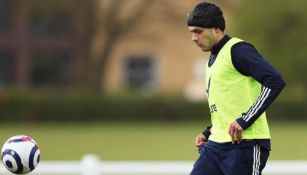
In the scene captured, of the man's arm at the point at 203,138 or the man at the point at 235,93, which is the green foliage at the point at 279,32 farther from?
the man at the point at 235,93

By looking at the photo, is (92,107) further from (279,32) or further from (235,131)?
(235,131)

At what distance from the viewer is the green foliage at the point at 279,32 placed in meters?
34.5

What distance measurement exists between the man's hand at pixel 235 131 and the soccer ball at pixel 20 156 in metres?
1.91

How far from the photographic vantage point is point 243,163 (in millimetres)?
6660

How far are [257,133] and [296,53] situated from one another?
29.1 metres

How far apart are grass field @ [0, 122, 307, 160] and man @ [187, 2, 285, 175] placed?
11.1 meters

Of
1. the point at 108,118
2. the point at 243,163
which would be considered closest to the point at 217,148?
the point at 243,163

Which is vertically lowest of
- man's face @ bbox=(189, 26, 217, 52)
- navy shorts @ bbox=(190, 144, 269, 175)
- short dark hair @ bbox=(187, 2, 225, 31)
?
navy shorts @ bbox=(190, 144, 269, 175)

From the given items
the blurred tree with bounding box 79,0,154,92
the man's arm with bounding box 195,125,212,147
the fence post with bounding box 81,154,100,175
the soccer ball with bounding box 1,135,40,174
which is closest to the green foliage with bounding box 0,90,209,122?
the blurred tree with bounding box 79,0,154,92

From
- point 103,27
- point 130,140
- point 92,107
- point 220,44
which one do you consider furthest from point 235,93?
point 103,27

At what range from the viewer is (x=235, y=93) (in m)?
6.66

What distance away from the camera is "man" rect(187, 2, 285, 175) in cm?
648

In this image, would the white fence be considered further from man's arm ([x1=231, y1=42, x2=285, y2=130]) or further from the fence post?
man's arm ([x1=231, y1=42, x2=285, y2=130])

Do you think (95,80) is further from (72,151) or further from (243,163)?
(243,163)
